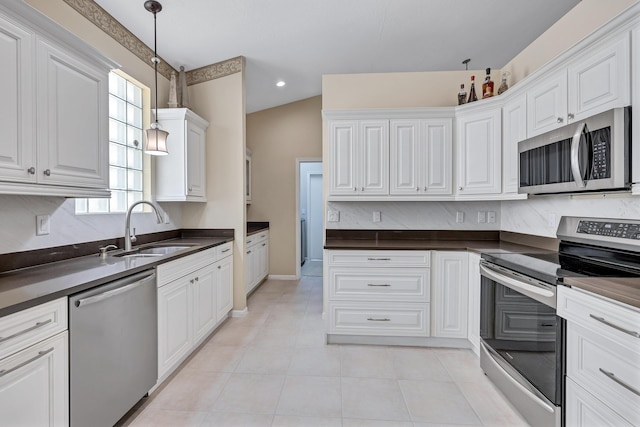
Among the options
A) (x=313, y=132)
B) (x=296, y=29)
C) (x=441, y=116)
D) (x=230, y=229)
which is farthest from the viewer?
(x=313, y=132)

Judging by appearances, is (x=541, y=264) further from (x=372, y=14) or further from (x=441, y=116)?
(x=372, y=14)

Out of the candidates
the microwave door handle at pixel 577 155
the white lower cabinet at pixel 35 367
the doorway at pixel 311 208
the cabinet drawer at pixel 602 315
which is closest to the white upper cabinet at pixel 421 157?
the microwave door handle at pixel 577 155

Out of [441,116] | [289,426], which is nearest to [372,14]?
[441,116]

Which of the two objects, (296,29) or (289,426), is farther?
(296,29)

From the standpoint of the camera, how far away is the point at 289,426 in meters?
1.82

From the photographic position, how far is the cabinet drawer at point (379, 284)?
2754mm

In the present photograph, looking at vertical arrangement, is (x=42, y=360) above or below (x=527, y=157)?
below

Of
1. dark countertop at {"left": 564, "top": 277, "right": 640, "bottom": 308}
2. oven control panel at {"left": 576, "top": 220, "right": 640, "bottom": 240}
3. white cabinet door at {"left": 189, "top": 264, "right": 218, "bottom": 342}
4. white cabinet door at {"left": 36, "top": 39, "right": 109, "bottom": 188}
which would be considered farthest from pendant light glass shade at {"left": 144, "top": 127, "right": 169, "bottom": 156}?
oven control panel at {"left": 576, "top": 220, "right": 640, "bottom": 240}

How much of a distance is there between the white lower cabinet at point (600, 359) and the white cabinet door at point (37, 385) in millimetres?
2268

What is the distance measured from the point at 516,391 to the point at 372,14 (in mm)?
3204

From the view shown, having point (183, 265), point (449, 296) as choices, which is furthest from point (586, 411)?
point (183, 265)

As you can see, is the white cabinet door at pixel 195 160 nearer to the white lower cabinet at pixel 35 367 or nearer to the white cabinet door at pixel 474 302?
the white lower cabinet at pixel 35 367

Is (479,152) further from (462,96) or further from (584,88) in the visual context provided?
(584,88)

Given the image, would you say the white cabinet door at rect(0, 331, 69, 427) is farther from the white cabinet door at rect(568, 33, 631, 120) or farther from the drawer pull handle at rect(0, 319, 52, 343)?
the white cabinet door at rect(568, 33, 631, 120)
